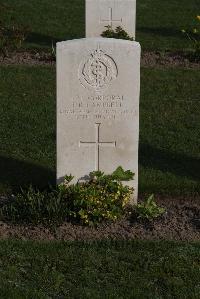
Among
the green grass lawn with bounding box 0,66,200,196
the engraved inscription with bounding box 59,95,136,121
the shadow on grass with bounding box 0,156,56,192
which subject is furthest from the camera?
the green grass lawn with bounding box 0,66,200,196

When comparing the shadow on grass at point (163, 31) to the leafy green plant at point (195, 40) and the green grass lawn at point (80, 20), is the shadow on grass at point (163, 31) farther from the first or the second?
the leafy green plant at point (195, 40)

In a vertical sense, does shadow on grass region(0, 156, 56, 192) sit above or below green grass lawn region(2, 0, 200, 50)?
below

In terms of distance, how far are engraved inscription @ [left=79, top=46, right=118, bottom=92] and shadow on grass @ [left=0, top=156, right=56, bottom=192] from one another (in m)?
1.42

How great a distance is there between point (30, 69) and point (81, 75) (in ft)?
18.4

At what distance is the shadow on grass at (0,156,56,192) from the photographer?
25.2 ft

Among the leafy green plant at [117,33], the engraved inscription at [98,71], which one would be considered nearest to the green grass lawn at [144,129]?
the leafy green plant at [117,33]

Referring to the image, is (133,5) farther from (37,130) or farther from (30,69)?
(37,130)

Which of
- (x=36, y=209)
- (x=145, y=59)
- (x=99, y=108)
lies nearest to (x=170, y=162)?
(x=99, y=108)

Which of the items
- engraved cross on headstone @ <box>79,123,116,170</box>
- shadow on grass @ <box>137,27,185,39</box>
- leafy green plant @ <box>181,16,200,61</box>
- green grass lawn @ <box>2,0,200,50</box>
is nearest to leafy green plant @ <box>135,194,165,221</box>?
engraved cross on headstone @ <box>79,123,116,170</box>

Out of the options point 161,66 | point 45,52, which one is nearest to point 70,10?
point 45,52

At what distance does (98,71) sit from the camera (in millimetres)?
6652

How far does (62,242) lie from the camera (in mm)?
6406

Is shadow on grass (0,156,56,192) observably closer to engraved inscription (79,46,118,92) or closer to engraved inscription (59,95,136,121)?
engraved inscription (59,95,136,121)

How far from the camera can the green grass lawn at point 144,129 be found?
794 cm
